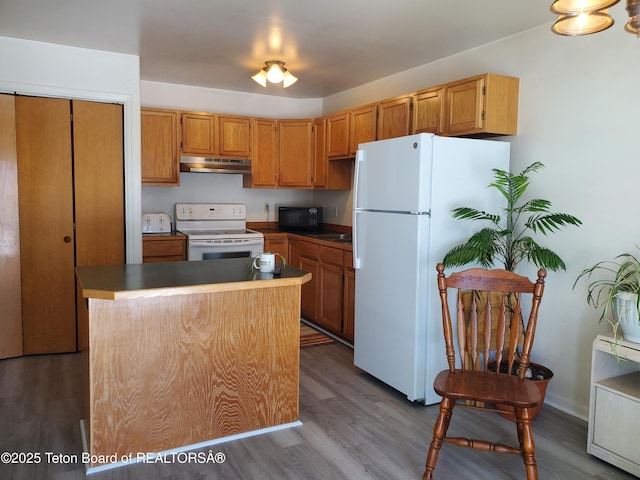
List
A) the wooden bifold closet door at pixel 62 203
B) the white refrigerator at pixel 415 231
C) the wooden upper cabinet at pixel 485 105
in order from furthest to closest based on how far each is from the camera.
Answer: the wooden bifold closet door at pixel 62 203 < the wooden upper cabinet at pixel 485 105 < the white refrigerator at pixel 415 231

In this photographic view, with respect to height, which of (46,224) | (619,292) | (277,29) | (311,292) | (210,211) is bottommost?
(311,292)

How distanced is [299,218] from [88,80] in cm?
247

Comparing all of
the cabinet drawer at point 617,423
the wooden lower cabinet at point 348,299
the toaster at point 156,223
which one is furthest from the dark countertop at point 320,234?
the cabinet drawer at point 617,423

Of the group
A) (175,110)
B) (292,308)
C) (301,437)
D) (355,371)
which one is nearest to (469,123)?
(292,308)

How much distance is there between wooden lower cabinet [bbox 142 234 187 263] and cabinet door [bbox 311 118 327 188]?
150 cm

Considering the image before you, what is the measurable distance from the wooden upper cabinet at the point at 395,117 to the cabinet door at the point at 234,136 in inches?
62.5

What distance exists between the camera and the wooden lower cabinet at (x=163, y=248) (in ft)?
14.7

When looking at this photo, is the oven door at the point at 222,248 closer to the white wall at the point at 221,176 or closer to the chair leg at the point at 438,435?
the white wall at the point at 221,176

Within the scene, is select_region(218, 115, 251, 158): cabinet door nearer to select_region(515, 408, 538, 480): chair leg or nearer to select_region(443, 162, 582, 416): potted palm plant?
select_region(443, 162, 582, 416): potted palm plant

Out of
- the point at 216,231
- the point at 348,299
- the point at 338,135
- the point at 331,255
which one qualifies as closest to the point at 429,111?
the point at 338,135

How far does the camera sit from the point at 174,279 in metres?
2.49

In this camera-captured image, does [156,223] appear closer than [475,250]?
No

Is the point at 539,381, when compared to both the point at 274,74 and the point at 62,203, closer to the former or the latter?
the point at 274,74

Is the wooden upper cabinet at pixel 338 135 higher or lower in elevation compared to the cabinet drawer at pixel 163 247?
higher
